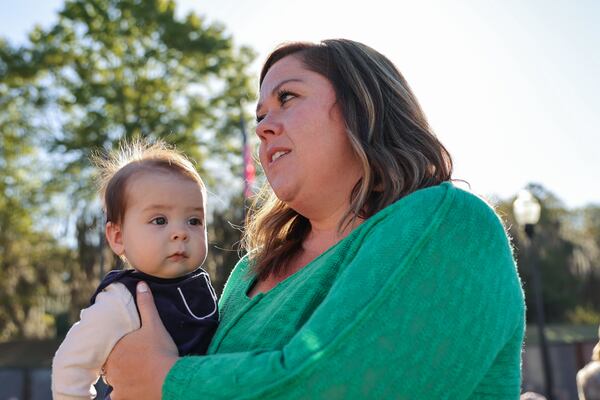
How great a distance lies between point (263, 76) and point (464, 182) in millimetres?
1025

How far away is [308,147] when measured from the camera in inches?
97.7

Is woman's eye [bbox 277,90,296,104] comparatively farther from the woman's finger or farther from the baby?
the woman's finger

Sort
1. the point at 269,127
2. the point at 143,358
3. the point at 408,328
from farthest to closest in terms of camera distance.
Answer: the point at 269,127
the point at 143,358
the point at 408,328

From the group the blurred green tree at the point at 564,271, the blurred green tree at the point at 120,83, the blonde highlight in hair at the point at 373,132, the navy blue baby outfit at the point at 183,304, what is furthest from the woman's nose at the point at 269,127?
the blurred green tree at the point at 564,271

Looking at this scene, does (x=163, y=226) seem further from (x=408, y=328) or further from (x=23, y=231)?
(x=23, y=231)

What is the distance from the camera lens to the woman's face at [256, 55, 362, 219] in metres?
2.48

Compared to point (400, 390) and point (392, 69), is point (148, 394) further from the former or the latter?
point (392, 69)

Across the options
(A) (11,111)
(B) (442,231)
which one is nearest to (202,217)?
(B) (442,231)

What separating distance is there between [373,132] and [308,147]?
226 millimetres

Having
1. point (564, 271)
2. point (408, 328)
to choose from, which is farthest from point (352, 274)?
point (564, 271)

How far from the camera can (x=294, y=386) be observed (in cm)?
162

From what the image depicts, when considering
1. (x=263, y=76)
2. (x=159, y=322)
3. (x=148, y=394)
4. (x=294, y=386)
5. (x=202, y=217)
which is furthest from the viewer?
(x=263, y=76)

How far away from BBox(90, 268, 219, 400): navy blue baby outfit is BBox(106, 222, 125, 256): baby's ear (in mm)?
171

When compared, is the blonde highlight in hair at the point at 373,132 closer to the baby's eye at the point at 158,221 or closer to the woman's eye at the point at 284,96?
the woman's eye at the point at 284,96
